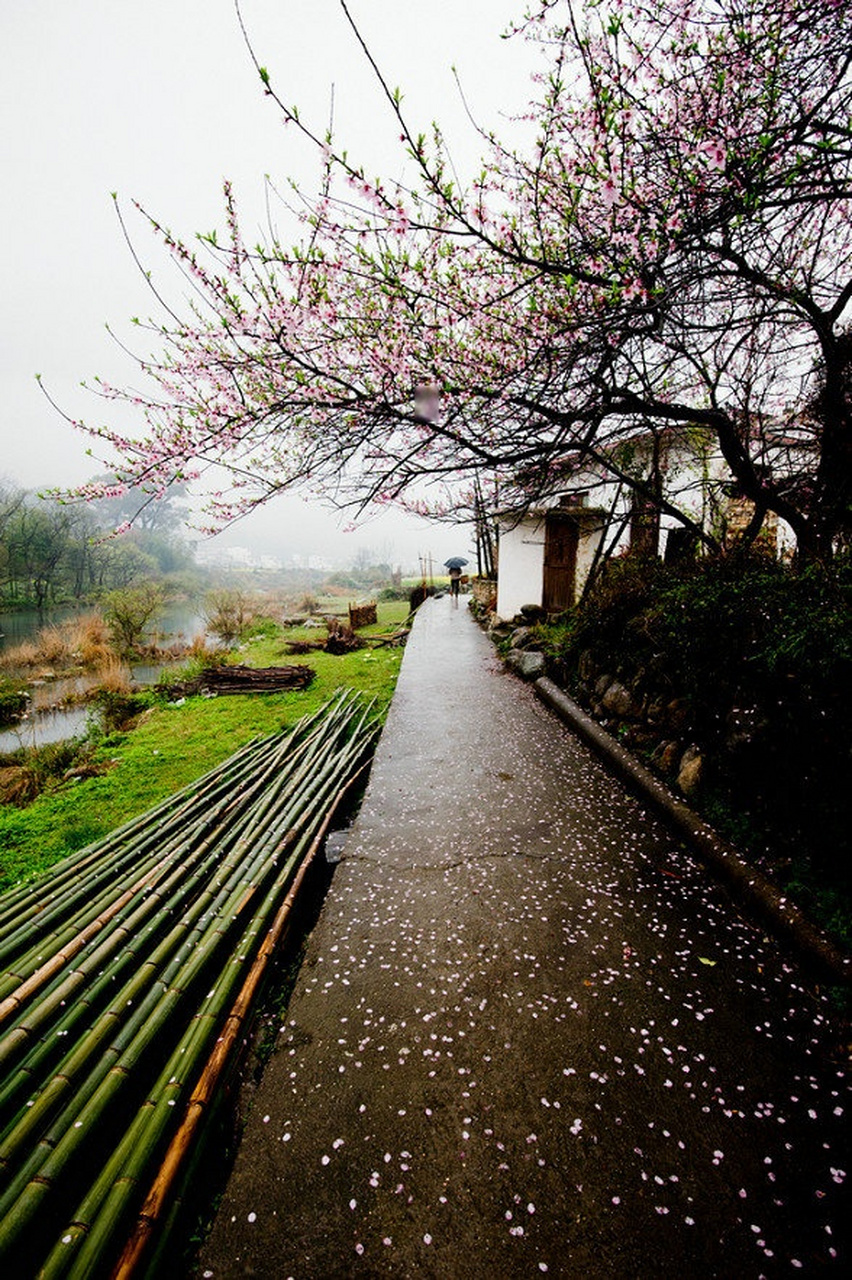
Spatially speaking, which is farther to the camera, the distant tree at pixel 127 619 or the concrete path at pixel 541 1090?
the distant tree at pixel 127 619

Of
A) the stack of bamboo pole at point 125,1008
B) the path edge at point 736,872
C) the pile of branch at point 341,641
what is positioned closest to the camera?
the stack of bamboo pole at point 125,1008

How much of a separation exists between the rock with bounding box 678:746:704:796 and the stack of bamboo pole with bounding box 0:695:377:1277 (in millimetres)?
2939

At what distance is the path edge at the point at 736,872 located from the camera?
2.23 m

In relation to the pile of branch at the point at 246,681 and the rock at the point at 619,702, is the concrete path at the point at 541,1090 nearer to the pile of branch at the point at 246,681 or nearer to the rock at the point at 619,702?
the rock at the point at 619,702

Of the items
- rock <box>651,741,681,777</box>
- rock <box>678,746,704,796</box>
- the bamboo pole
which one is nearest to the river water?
the bamboo pole

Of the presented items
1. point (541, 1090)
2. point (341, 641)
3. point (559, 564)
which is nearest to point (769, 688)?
point (541, 1090)

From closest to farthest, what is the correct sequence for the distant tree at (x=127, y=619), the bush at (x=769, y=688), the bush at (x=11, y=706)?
1. the bush at (x=769, y=688)
2. the bush at (x=11, y=706)
3. the distant tree at (x=127, y=619)

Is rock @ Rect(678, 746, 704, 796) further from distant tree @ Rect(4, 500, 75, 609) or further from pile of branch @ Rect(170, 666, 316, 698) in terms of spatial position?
distant tree @ Rect(4, 500, 75, 609)

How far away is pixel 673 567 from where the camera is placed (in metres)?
5.80

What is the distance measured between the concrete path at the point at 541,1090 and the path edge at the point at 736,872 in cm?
12

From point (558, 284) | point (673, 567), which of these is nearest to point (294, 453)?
point (558, 284)

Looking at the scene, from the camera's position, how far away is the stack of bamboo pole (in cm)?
146

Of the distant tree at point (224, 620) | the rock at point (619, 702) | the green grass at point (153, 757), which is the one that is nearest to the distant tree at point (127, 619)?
the distant tree at point (224, 620)

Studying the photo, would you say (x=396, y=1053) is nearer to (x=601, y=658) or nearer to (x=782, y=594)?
(x=782, y=594)
